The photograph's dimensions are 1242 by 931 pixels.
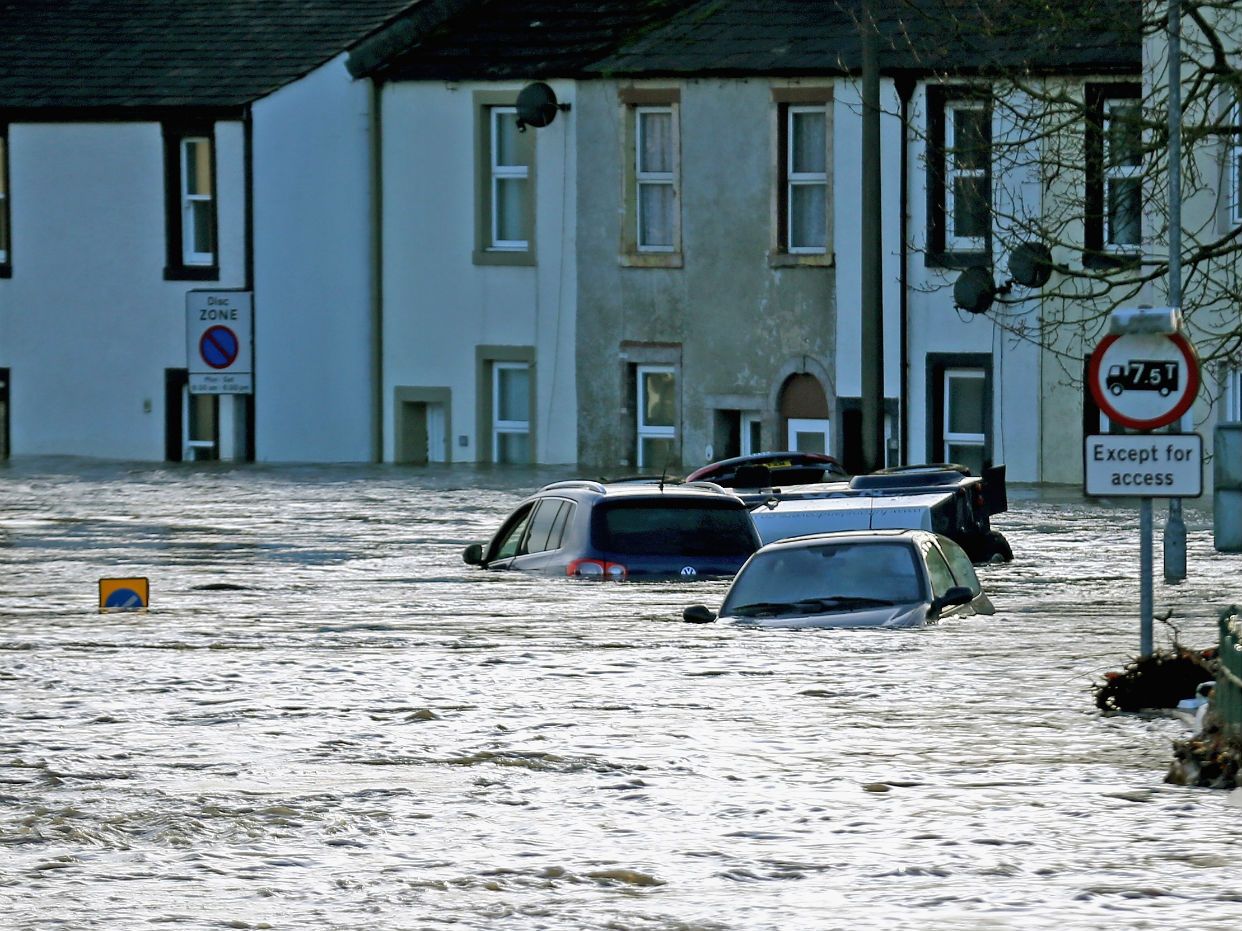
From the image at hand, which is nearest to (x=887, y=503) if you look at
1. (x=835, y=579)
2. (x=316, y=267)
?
(x=835, y=579)

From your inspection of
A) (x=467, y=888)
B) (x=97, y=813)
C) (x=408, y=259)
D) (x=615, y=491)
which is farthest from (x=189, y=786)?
(x=408, y=259)

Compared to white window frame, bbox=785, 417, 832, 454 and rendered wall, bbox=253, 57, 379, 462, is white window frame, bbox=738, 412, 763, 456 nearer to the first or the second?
white window frame, bbox=785, 417, 832, 454

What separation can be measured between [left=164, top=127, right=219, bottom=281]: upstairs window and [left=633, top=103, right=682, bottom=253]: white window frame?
7526 mm

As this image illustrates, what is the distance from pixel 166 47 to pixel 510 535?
2477cm

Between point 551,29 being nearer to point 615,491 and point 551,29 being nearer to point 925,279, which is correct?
point 925,279

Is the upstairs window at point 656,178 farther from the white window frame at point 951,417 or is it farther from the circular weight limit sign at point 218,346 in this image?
the circular weight limit sign at point 218,346

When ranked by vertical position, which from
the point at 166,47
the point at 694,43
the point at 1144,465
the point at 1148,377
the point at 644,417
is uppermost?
the point at 166,47

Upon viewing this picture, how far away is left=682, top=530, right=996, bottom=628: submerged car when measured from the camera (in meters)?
18.8

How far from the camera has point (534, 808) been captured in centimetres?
1205

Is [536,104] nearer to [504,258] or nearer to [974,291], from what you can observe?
[504,258]

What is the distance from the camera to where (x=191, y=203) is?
47125mm

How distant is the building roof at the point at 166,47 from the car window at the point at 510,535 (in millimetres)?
21075

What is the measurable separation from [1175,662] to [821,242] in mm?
27395

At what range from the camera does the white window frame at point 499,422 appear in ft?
146
